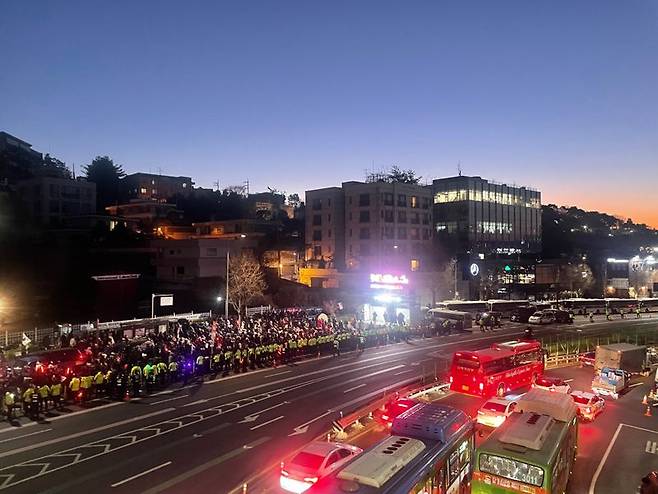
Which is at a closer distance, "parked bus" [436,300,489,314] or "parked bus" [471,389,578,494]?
"parked bus" [471,389,578,494]

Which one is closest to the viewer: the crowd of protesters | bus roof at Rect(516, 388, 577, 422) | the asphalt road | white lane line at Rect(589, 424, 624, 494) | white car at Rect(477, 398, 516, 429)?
bus roof at Rect(516, 388, 577, 422)

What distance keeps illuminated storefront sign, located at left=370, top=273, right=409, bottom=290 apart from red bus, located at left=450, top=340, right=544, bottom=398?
21021mm

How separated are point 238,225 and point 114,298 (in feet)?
112

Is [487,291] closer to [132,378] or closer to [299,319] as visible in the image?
[299,319]

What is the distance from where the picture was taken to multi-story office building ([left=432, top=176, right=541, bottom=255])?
96750 mm

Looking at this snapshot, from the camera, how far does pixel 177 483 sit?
48.6 feet

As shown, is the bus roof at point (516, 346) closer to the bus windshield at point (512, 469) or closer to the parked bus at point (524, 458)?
the parked bus at point (524, 458)

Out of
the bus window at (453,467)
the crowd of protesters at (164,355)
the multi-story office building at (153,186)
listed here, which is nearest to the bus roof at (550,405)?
the bus window at (453,467)

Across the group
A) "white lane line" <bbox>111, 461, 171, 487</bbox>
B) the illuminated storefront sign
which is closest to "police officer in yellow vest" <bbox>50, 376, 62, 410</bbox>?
"white lane line" <bbox>111, 461, 171, 487</bbox>

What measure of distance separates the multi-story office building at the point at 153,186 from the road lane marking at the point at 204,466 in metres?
86.9

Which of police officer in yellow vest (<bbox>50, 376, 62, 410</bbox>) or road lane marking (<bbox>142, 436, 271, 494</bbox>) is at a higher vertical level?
police officer in yellow vest (<bbox>50, 376, 62, 410</bbox>)

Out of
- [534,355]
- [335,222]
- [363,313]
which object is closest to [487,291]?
[335,222]

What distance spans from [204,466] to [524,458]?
9.48 meters

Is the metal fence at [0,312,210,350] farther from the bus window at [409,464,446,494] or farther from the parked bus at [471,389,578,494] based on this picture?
the parked bus at [471,389,578,494]
